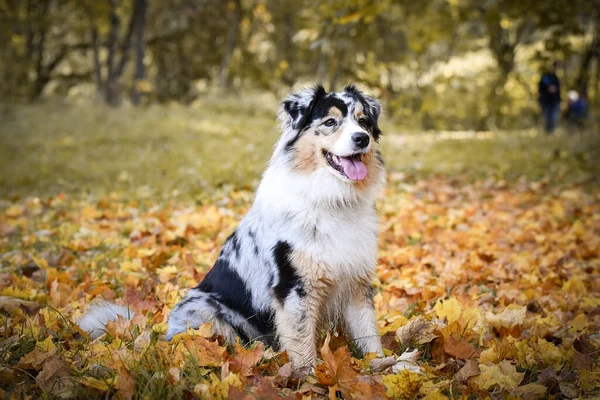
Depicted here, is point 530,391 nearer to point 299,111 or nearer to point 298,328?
point 298,328

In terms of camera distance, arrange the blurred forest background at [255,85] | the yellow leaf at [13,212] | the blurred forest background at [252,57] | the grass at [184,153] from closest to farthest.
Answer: the yellow leaf at [13,212], the blurred forest background at [255,85], the grass at [184,153], the blurred forest background at [252,57]

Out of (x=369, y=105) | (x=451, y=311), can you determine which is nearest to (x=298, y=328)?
(x=451, y=311)

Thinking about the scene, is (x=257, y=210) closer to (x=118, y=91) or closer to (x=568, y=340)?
(x=568, y=340)

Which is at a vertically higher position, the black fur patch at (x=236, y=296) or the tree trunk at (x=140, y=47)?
the tree trunk at (x=140, y=47)

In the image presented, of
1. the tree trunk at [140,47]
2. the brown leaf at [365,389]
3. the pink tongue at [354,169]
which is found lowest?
the brown leaf at [365,389]

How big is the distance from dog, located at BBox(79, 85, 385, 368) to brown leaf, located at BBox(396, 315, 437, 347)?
21cm

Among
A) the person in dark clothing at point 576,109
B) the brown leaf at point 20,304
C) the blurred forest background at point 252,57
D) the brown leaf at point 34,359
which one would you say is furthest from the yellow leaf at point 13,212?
the person in dark clothing at point 576,109

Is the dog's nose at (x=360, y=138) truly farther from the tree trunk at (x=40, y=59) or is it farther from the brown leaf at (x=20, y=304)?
the tree trunk at (x=40, y=59)

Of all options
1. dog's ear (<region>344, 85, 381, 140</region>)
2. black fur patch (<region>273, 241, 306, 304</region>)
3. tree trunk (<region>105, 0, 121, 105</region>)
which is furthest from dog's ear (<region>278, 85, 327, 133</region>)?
tree trunk (<region>105, 0, 121, 105</region>)

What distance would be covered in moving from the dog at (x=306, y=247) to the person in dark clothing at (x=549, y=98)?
14.9 metres

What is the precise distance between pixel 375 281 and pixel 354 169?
169 cm

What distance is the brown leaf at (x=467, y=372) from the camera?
2781 millimetres

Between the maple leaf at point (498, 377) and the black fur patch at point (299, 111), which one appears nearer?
the maple leaf at point (498, 377)

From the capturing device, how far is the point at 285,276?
122 inches
